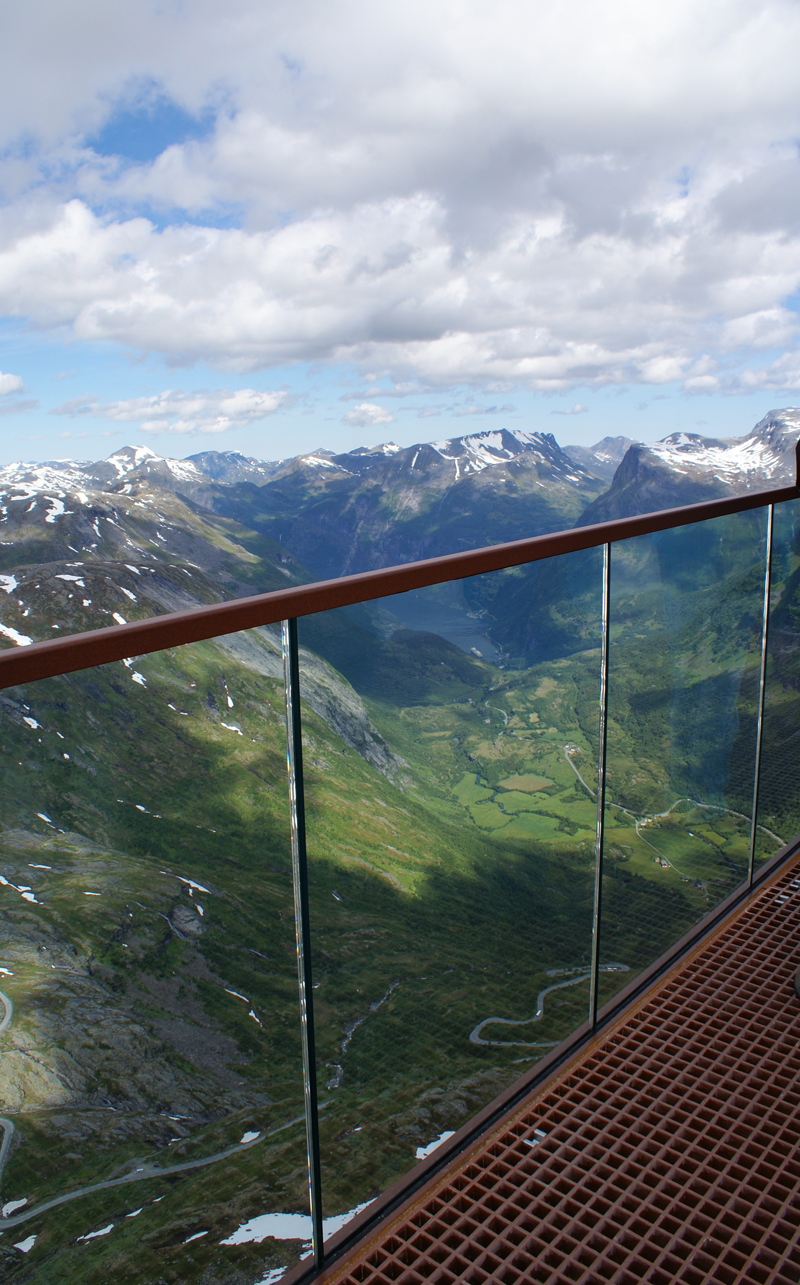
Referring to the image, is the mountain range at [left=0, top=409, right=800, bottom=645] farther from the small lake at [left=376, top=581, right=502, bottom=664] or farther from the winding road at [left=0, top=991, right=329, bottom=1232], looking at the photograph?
the winding road at [left=0, top=991, right=329, bottom=1232]

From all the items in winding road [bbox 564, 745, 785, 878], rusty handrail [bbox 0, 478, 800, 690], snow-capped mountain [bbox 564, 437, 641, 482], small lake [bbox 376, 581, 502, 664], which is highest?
snow-capped mountain [bbox 564, 437, 641, 482]

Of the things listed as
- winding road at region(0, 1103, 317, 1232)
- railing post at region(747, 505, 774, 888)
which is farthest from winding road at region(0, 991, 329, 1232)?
railing post at region(747, 505, 774, 888)

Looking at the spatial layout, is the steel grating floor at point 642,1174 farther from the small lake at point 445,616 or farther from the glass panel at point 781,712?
the small lake at point 445,616

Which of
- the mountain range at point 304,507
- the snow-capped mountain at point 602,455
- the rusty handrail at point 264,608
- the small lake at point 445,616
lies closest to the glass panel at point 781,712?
the small lake at point 445,616

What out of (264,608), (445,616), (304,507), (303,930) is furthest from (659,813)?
(304,507)

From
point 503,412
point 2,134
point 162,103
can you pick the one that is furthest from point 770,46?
point 2,134

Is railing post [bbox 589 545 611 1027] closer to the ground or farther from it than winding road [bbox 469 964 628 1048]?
farther from it

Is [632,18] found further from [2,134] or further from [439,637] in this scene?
[2,134]
